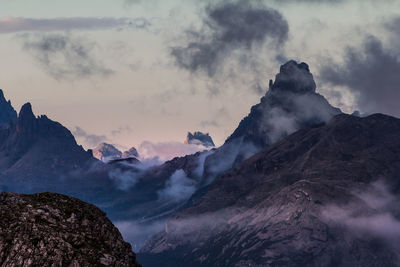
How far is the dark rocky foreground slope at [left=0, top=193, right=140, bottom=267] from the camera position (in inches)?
6821

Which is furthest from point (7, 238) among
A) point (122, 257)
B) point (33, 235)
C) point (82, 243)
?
point (122, 257)

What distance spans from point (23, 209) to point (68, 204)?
1533cm

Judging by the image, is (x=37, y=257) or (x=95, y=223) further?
(x=95, y=223)

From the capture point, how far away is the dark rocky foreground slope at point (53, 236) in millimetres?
173250

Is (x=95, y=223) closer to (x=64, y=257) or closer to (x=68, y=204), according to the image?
(x=68, y=204)

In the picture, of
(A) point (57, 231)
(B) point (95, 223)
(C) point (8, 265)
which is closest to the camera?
(C) point (8, 265)

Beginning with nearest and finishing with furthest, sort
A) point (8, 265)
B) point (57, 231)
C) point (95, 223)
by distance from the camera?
1. point (8, 265)
2. point (57, 231)
3. point (95, 223)

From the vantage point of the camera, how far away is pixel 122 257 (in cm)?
19325

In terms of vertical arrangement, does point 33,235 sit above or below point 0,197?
below

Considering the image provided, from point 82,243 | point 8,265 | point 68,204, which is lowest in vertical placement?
point 8,265

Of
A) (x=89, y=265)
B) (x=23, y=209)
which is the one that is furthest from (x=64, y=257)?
(x=23, y=209)

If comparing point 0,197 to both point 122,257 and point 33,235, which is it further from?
point 122,257

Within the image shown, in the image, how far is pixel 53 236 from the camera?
17925 cm

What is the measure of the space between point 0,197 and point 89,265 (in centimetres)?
3285
